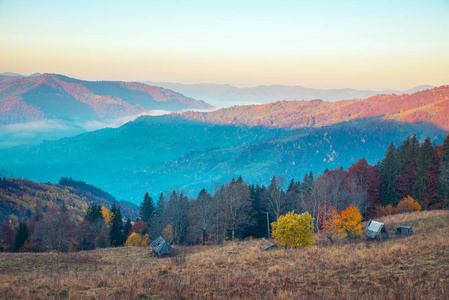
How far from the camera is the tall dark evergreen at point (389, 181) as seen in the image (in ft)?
227

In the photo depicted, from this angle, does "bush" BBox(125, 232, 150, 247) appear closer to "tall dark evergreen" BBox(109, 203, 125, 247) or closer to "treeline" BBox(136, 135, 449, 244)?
"treeline" BBox(136, 135, 449, 244)

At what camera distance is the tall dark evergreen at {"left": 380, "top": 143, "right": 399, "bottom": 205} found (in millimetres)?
69188

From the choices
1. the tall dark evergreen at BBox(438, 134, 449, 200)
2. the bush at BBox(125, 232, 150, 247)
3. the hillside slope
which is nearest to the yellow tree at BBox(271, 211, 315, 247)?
the tall dark evergreen at BBox(438, 134, 449, 200)

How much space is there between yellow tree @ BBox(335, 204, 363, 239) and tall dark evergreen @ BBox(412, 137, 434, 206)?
3490 cm

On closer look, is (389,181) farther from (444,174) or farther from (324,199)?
(324,199)

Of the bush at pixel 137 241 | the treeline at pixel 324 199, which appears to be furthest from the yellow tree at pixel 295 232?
the bush at pixel 137 241

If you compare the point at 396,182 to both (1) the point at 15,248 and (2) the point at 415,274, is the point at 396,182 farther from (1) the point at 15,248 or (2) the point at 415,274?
(1) the point at 15,248

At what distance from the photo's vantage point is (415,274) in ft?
43.8

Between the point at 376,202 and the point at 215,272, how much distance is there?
6498 cm

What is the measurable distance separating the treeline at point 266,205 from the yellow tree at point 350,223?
14624 millimetres

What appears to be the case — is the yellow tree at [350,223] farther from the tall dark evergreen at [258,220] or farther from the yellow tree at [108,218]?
the yellow tree at [108,218]

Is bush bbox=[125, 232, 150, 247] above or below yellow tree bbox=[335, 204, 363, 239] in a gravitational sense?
below

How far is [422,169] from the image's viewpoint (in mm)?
62875

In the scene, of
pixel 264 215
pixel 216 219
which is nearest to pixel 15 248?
pixel 216 219
